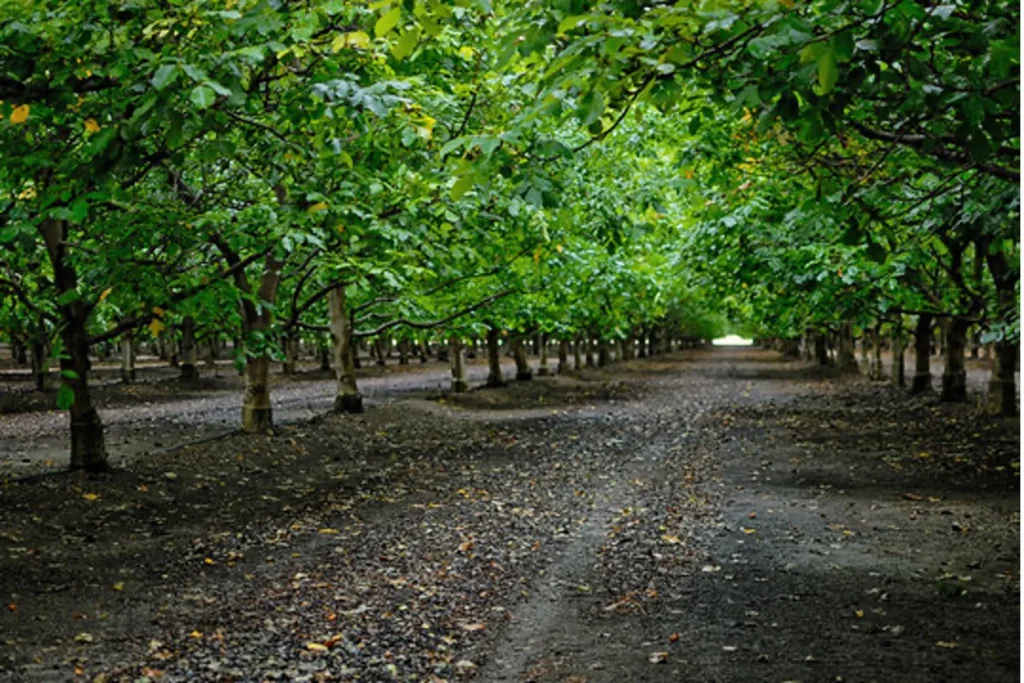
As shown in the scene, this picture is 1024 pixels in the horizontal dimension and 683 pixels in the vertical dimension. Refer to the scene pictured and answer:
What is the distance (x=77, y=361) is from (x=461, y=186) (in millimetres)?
9419

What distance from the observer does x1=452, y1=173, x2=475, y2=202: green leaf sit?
476 centimetres

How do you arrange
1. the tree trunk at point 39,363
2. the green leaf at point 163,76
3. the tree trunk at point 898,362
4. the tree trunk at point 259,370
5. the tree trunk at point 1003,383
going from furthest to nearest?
the tree trunk at point 898,362 → the tree trunk at point 39,363 → the tree trunk at point 1003,383 → the tree trunk at point 259,370 → the green leaf at point 163,76

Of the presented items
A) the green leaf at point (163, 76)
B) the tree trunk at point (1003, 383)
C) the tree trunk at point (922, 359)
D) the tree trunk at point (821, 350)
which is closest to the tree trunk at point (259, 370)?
the green leaf at point (163, 76)

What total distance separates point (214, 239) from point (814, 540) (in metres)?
8.20

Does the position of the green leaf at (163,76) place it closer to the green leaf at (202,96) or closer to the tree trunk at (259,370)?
the green leaf at (202,96)

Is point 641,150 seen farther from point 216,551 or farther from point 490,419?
point 216,551

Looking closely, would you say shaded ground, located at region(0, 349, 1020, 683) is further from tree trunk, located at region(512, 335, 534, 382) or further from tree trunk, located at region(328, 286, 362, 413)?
tree trunk, located at region(512, 335, 534, 382)

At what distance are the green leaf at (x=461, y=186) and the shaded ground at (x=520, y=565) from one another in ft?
10.3

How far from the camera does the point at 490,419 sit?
82.7 feet

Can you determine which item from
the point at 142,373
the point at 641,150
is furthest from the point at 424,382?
the point at 641,150

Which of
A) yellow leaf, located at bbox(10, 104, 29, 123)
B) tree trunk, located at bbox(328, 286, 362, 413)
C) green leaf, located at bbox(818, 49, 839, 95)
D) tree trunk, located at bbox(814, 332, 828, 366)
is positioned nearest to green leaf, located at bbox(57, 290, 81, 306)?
yellow leaf, located at bbox(10, 104, 29, 123)

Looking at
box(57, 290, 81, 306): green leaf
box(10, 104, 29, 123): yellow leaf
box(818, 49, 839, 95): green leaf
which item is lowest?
box(57, 290, 81, 306): green leaf

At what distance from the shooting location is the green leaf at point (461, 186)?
4.76 metres

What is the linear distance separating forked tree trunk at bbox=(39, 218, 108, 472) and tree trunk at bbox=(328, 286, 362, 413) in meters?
9.15
